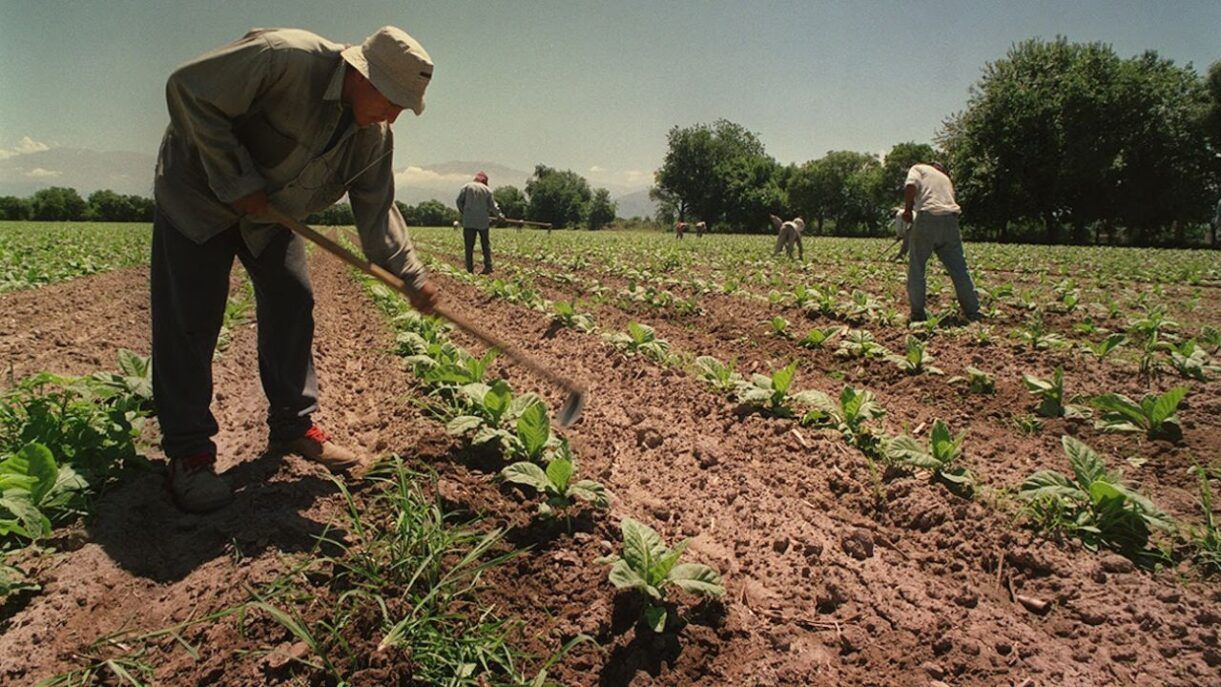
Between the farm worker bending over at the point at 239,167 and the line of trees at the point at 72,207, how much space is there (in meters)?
72.2

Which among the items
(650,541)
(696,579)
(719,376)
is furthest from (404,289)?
(719,376)

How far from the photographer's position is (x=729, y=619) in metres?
Result: 2.37

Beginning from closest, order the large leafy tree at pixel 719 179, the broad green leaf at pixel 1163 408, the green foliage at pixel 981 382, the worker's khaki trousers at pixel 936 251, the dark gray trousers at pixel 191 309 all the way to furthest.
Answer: the dark gray trousers at pixel 191 309
the broad green leaf at pixel 1163 408
the green foliage at pixel 981 382
the worker's khaki trousers at pixel 936 251
the large leafy tree at pixel 719 179

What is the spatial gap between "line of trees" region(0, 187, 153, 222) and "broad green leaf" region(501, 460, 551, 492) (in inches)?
2884

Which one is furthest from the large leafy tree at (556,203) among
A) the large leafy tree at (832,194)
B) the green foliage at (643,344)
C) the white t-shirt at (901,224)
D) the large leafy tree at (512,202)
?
the green foliage at (643,344)

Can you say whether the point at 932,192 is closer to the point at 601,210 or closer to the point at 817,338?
the point at 817,338

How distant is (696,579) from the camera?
2279 mm

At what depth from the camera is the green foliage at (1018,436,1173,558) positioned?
9.00 ft

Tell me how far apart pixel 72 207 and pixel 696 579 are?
85.4m

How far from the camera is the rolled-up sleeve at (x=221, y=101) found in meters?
2.44

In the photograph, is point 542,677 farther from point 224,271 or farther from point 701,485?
point 224,271

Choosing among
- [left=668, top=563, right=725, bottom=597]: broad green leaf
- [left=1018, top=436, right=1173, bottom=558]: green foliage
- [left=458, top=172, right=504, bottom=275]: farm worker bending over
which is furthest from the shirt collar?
[left=458, top=172, right=504, bottom=275]: farm worker bending over

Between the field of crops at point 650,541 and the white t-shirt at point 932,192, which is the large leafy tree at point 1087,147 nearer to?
the white t-shirt at point 932,192

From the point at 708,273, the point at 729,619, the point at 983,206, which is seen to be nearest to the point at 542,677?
the point at 729,619
